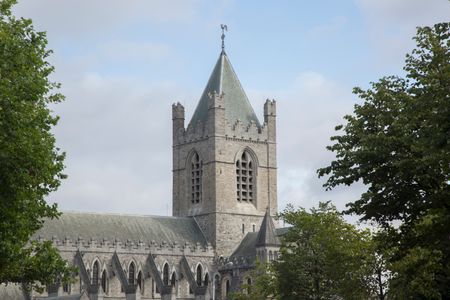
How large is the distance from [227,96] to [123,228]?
719 inches

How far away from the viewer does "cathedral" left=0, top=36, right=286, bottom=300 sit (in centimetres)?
9475

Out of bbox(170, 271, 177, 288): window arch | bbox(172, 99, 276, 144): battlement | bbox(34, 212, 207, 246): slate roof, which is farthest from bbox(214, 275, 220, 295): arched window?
bbox(172, 99, 276, 144): battlement

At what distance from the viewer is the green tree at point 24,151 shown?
34656 millimetres

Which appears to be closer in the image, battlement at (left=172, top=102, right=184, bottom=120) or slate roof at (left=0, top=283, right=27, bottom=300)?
slate roof at (left=0, top=283, right=27, bottom=300)

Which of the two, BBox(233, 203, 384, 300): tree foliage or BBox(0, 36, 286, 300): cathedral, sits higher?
BBox(0, 36, 286, 300): cathedral

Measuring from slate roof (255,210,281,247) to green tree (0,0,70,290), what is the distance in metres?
55.6

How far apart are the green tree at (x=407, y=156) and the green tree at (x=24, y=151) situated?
36.0 feet

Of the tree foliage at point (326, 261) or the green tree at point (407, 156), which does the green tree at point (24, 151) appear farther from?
the tree foliage at point (326, 261)

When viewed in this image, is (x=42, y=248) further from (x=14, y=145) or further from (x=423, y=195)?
(x=423, y=195)

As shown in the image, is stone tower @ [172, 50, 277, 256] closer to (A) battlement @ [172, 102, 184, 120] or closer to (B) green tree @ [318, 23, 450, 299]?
(A) battlement @ [172, 102, 184, 120]

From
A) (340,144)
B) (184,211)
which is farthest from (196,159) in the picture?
(340,144)

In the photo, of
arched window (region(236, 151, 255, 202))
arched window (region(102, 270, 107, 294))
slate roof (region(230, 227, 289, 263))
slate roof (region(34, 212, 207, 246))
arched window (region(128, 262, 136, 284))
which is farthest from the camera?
arched window (region(236, 151, 255, 202))

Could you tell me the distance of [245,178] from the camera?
10575 centimetres

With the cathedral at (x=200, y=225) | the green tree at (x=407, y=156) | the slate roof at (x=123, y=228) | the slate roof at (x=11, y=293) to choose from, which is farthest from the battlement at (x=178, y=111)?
the green tree at (x=407, y=156)
